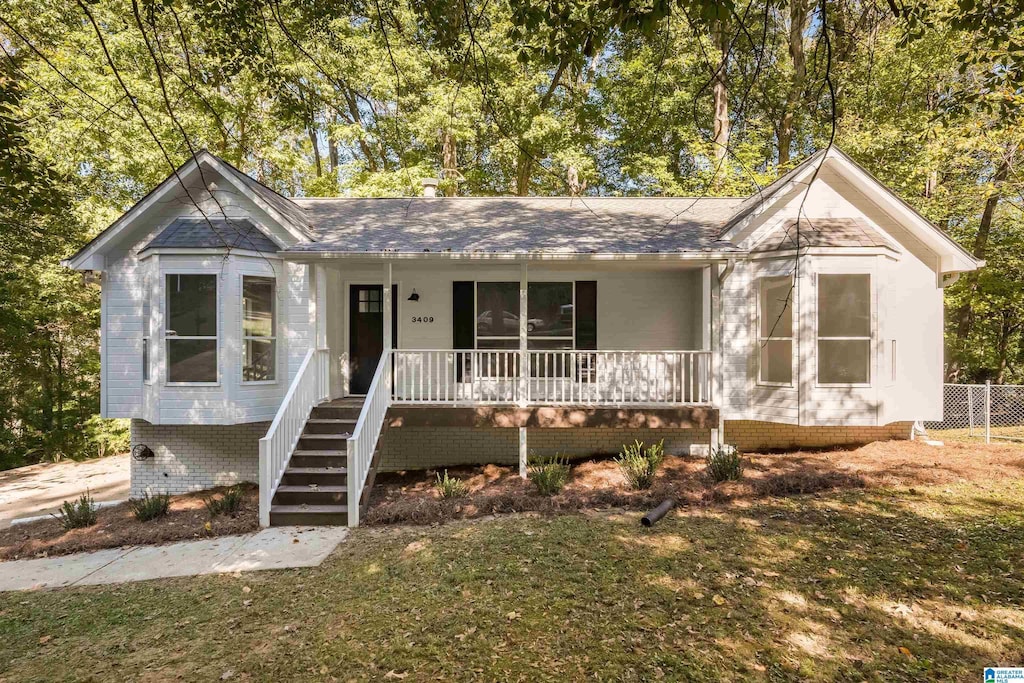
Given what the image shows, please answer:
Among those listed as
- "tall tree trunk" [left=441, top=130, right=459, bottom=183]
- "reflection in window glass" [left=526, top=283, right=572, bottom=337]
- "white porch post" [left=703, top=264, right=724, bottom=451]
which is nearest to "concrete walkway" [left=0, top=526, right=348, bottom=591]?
"reflection in window glass" [left=526, top=283, right=572, bottom=337]

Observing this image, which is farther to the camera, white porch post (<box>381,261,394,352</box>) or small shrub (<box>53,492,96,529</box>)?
white porch post (<box>381,261,394,352</box>)

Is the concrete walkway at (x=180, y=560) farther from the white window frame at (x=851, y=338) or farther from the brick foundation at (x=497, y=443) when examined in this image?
the white window frame at (x=851, y=338)

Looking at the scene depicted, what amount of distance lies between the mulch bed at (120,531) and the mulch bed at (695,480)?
1921 millimetres

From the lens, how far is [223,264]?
26.9ft


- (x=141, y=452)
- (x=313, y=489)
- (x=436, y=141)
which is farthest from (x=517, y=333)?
(x=436, y=141)

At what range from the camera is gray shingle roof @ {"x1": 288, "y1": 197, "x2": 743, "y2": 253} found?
27.9ft

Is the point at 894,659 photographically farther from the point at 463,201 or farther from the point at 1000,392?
the point at 1000,392

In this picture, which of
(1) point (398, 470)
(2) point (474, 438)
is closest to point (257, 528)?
(1) point (398, 470)

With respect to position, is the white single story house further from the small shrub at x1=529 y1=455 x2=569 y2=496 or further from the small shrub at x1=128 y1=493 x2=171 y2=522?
the small shrub at x1=128 y1=493 x2=171 y2=522

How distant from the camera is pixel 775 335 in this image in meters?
8.75

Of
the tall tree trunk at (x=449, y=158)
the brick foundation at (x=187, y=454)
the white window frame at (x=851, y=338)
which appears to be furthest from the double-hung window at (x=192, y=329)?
the tall tree trunk at (x=449, y=158)

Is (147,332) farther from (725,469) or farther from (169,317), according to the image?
(725,469)

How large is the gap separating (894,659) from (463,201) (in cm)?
1079

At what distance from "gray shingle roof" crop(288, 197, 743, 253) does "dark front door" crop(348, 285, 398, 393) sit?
4.36 feet
